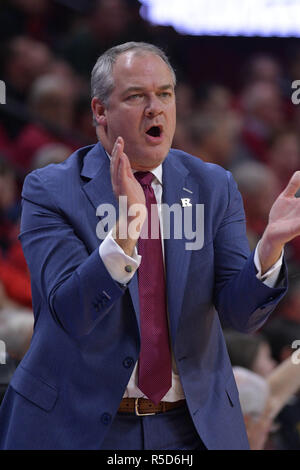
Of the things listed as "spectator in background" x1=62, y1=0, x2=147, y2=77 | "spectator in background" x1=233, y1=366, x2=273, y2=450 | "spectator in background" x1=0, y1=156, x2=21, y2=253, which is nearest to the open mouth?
"spectator in background" x1=233, y1=366, x2=273, y2=450

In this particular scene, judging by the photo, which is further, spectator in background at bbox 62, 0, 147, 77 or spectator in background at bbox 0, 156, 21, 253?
spectator in background at bbox 62, 0, 147, 77

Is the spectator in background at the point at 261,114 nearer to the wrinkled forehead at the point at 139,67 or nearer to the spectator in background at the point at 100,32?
the spectator in background at the point at 100,32

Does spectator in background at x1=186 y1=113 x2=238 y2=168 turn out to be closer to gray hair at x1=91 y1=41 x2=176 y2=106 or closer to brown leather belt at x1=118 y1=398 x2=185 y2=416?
gray hair at x1=91 y1=41 x2=176 y2=106

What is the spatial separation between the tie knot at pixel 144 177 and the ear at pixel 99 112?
132 mm

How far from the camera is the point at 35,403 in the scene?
1.49 metres

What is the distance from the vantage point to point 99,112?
5.48 feet

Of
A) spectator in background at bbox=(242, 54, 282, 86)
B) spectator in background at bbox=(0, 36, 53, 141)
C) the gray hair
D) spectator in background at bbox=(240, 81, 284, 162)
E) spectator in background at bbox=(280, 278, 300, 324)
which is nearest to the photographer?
the gray hair

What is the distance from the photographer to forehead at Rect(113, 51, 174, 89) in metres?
1.57

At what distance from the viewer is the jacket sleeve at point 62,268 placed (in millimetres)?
1401

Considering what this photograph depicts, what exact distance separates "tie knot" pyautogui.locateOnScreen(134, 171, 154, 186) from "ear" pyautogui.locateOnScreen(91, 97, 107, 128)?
5.2 inches

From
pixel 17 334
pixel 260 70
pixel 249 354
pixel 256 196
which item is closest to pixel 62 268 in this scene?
pixel 17 334

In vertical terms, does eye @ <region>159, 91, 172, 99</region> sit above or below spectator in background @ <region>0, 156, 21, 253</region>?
above
